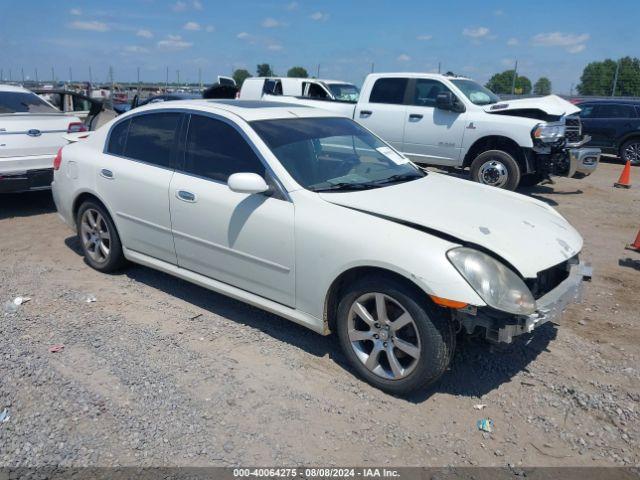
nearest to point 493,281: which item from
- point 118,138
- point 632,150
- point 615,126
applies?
point 118,138

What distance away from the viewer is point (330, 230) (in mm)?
3494

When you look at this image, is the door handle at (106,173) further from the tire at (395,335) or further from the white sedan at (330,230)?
the tire at (395,335)

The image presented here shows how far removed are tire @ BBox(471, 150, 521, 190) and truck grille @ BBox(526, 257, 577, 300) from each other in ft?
18.1

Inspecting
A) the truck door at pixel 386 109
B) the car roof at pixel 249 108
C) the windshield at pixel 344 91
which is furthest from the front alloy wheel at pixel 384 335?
the windshield at pixel 344 91

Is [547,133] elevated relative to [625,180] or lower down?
elevated

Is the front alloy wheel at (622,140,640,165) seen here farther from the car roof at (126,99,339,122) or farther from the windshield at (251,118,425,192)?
the car roof at (126,99,339,122)

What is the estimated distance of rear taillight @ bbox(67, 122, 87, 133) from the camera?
25.4 ft

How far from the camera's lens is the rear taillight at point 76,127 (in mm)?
7732

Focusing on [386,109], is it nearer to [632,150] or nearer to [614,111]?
[614,111]

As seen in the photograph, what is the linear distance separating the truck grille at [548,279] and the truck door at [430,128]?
6182 millimetres

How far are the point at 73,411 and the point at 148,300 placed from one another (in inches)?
64.8

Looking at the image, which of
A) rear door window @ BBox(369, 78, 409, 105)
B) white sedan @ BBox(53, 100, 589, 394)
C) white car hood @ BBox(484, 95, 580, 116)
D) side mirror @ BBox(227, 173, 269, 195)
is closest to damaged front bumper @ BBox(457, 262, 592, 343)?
white sedan @ BBox(53, 100, 589, 394)

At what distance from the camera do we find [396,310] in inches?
132

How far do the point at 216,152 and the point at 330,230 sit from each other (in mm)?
1307
